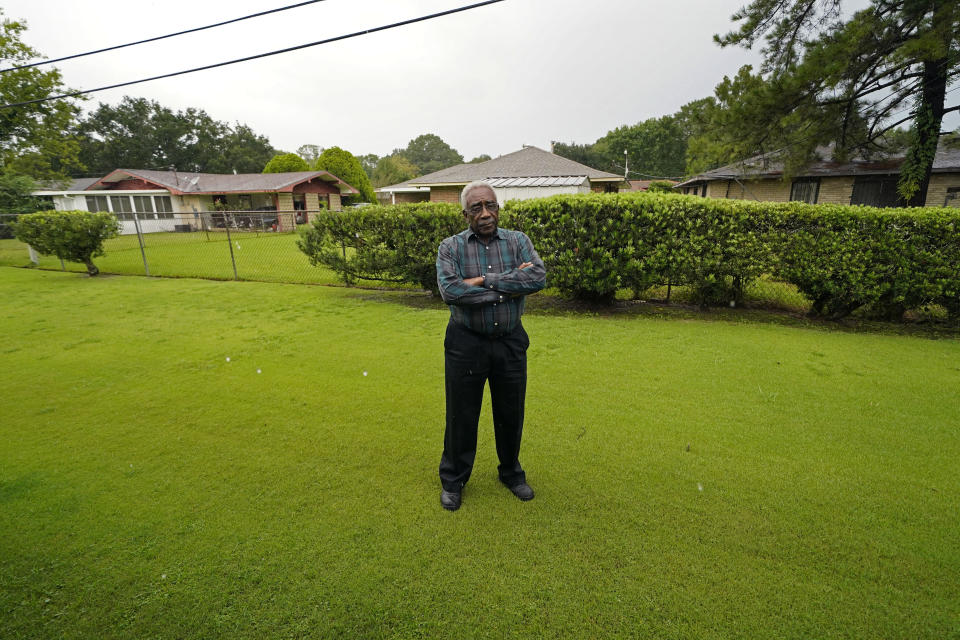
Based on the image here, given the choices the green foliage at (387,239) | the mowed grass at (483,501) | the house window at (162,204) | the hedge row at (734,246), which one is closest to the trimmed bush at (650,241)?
the hedge row at (734,246)

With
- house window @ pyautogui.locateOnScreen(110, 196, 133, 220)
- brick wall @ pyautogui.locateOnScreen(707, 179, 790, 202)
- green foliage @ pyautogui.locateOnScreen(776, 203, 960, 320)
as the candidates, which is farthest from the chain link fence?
brick wall @ pyautogui.locateOnScreen(707, 179, 790, 202)

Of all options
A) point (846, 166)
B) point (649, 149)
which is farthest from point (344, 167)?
point (649, 149)

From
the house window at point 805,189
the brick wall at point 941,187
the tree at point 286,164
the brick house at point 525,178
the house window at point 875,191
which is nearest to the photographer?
the brick wall at point 941,187

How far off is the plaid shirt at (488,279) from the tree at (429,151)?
341 ft

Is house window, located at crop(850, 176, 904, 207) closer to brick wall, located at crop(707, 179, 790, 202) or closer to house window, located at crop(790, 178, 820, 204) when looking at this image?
house window, located at crop(790, 178, 820, 204)

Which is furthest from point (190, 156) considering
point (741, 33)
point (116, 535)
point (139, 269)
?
point (116, 535)

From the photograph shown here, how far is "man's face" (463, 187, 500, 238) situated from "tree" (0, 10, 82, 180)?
2733 cm

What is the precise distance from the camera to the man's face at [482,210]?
236 centimetres

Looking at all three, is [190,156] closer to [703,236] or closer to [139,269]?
[139,269]

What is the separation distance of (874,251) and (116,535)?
27.9 feet

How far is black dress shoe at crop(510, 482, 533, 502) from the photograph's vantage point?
266 cm

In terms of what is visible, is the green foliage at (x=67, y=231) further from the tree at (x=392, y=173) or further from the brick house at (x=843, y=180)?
the tree at (x=392, y=173)

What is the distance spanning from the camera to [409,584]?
2.05 meters

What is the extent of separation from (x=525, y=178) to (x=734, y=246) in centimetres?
1927
